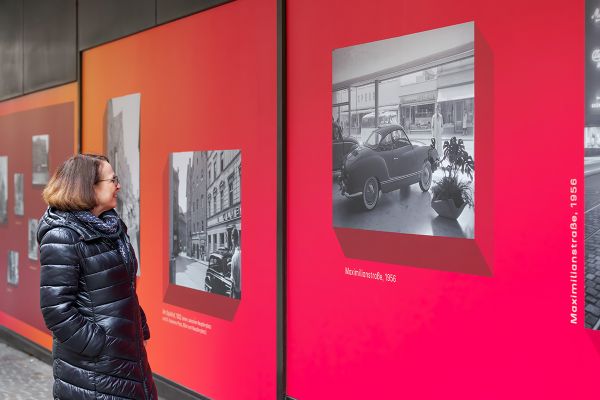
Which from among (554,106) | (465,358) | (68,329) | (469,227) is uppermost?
(554,106)

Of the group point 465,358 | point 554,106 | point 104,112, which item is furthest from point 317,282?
point 104,112

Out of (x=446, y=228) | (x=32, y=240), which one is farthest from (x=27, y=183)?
(x=446, y=228)

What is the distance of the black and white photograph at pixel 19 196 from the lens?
653 centimetres

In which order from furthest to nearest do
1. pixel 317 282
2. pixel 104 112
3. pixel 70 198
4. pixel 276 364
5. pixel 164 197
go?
pixel 104 112 < pixel 164 197 < pixel 276 364 < pixel 317 282 < pixel 70 198

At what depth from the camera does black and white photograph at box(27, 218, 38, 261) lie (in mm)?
6273

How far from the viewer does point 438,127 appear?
2678mm

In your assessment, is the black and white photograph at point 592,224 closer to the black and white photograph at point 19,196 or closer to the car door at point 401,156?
the car door at point 401,156

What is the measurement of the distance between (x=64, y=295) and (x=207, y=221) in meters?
1.69

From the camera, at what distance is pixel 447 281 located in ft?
8.82

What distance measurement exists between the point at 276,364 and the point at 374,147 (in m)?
1.40

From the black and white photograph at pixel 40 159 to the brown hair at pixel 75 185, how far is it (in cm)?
368

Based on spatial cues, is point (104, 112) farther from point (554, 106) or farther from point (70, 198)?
point (554, 106)

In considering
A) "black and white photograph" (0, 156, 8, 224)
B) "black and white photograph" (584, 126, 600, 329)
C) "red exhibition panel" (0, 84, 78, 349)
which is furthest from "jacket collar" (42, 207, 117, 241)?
"black and white photograph" (0, 156, 8, 224)

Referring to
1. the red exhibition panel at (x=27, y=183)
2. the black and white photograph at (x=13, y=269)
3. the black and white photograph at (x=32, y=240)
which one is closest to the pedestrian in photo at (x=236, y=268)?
the red exhibition panel at (x=27, y=183)
